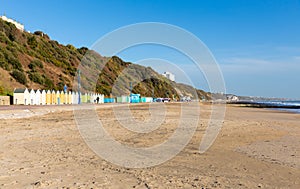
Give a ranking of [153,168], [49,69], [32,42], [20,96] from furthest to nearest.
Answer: [32,42]
[49,69]
[20,96]
[153,168]

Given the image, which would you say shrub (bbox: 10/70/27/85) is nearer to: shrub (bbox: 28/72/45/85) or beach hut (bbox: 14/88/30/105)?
shrub (bbox: 28/72/45/85)

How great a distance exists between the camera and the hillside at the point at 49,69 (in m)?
47.8

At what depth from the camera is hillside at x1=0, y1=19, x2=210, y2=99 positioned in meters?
47.8

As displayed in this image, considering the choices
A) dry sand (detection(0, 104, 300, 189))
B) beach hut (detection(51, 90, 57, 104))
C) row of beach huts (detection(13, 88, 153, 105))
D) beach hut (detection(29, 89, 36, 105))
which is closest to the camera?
dry sand (detection(0, 104, 300, 189))

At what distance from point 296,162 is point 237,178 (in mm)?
2516

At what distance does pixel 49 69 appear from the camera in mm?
60875

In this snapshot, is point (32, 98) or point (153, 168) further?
point (32, 98)

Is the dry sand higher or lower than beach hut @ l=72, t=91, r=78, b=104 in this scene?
lower

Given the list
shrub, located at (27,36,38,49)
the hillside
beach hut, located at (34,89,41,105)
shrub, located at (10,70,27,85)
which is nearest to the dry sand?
beach hut, located at (34,89,41,105)

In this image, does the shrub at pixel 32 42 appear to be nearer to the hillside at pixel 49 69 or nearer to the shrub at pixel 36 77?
the hillside at pixel 49 69

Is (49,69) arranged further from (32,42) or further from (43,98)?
(43,98)

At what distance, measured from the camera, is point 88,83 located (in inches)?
2766

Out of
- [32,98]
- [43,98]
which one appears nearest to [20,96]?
[32,98]

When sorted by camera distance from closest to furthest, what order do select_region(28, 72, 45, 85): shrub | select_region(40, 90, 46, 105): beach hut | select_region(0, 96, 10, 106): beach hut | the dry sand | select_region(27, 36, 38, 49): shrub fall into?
the dry sand → select_region(0, 96, 10, 106): beach hut → select_region(40, 90, 46, 105): beach hut → select_region(28, 72, 45, 85): shrub → select_region(27, 36, 38, 49): shrub
